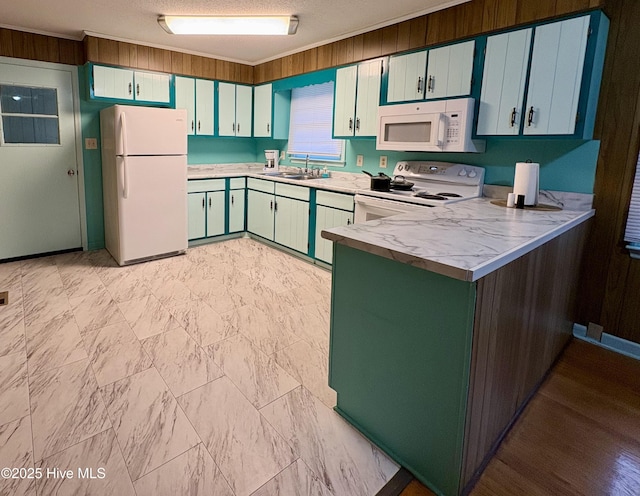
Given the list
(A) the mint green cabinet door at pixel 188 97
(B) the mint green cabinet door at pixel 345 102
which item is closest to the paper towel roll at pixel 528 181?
(B) the mint green cabinet door at pixel 345 102

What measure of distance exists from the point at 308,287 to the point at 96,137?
2.94 m

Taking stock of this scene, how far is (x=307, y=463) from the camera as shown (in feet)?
5.31

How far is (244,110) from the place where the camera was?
5.16 meters

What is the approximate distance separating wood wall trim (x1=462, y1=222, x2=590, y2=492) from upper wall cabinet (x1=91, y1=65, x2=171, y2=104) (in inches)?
162

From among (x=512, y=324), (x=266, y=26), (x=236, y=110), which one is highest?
(x=266, y=26)

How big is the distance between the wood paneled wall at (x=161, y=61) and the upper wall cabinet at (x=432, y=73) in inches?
93.0

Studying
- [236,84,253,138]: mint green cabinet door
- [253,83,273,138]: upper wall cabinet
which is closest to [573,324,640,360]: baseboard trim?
[253,83,273,138]: upper wall cabinet

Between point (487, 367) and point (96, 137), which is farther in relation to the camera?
point (96, 137)

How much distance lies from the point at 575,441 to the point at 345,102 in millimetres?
3198

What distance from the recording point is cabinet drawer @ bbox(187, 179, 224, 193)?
4547 millimetres

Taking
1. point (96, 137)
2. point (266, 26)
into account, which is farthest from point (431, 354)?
point (96, 137)

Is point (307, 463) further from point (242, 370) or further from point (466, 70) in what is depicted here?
point (466, 70)

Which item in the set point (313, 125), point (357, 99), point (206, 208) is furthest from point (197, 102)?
point (357, 99)

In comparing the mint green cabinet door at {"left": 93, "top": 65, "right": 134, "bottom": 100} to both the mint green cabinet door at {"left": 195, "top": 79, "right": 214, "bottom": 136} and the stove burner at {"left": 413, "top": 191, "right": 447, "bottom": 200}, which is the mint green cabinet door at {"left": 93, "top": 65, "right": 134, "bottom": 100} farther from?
the stove burner at {"left": 413, "top": 191, "right": 447, "bottom": 200}
